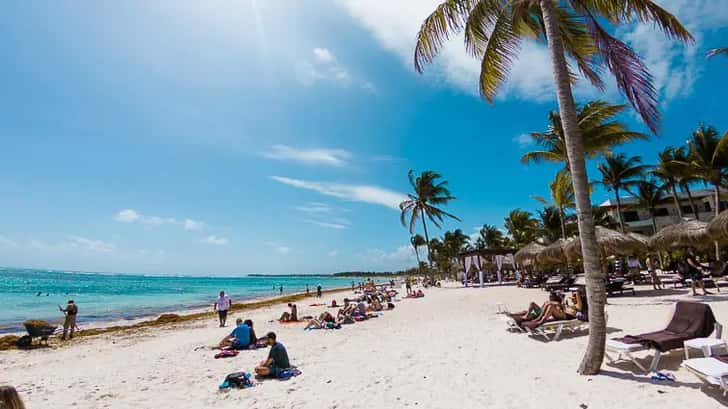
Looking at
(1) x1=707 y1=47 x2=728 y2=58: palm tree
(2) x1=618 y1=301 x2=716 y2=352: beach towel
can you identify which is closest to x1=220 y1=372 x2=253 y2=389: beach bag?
(2) x1=618 y1=301 x2=716 y2=352: beach towel

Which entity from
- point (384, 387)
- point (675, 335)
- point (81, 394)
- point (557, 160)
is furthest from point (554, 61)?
point (557, 160)

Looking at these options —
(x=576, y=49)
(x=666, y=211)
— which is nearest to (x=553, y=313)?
(x=576, y=49)

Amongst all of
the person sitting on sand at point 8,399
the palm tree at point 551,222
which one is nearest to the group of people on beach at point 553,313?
the person sitting on sand at point 8,399

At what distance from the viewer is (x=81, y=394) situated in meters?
6.12

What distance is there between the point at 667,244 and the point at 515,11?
1312 cm

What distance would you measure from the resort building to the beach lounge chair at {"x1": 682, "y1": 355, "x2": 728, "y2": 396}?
122 ft

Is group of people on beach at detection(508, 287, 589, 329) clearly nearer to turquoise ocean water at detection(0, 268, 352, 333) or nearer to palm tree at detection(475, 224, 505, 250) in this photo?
turquoise ocean water at detection(0, 268, 352, 333)

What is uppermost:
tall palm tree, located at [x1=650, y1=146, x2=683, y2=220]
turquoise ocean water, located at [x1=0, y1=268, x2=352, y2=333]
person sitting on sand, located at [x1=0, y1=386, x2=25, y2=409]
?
tall palm tree, located at [x1=650, y1=146, x2=683, y2=220]

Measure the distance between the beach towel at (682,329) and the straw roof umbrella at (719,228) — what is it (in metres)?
8.64

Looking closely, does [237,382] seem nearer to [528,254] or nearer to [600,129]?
[600,129]

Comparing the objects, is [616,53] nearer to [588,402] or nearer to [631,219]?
[588,402]

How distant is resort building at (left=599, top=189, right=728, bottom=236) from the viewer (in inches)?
1351

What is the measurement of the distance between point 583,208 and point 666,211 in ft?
140

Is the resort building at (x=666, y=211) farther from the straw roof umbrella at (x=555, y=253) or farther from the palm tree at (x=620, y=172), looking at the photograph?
the straw roof umbrella at (x=555, y=253)
